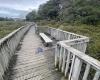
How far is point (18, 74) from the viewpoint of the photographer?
139 inches

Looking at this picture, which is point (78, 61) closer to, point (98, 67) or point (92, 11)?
point (98, 67)

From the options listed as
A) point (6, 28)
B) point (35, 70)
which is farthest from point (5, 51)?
point (6, 28)

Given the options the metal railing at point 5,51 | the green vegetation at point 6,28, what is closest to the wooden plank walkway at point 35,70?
the metal railing at point 5,51

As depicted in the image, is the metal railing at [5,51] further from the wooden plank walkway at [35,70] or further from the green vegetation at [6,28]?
the green vegetation at [6,28]

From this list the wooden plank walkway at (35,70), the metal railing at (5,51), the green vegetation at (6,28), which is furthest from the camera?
the green vegetation at (6,28)

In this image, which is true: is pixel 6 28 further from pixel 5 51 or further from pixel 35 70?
pixel 35 70

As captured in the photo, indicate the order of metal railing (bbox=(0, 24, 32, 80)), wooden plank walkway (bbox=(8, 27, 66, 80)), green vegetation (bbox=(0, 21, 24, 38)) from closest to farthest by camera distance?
metal railing (bbox=(0, 24, 32, 80)) < wooden plank walkway (bbox=(8, 27, 66, 80)) < green vegetation (bbox=(0, 21, 24, 38))

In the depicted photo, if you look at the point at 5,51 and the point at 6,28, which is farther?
the point at 6,28

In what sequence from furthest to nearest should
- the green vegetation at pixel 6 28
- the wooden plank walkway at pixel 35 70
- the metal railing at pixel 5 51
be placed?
1. the green vegetation at pixel 6 28
2. the wooden plank walkway at pixel 35 70
3. the metal railing at pixel 5 51

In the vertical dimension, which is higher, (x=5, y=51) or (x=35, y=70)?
(x=5, y=51)

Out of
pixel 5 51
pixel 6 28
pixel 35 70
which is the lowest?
pixel 6 28

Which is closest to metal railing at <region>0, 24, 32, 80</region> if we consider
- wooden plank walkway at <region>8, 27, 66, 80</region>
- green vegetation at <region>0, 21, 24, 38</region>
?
wooden plank walkway at <region>8, 27, 66, 80</region>

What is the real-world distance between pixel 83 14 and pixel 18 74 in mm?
14292

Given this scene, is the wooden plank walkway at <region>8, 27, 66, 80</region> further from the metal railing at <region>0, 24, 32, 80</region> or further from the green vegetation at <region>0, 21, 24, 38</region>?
the green vegetation at <region>0, 21, 24, 38</region>
